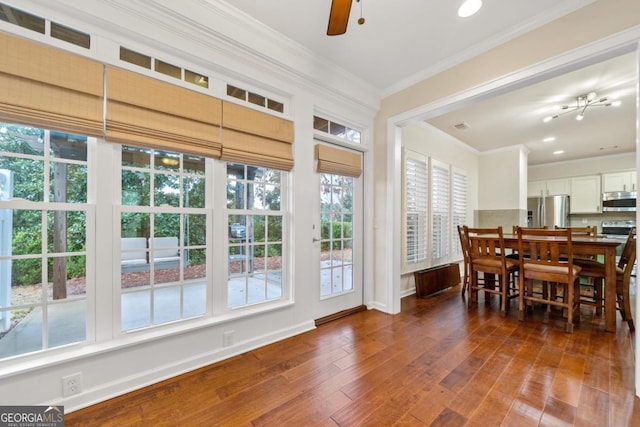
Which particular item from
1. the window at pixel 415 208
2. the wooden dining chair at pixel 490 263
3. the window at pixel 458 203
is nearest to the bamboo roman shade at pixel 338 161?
the window at pixel 415 208

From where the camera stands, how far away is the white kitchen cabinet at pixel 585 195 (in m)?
5.93

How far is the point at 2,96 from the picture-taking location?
1374 millimetres

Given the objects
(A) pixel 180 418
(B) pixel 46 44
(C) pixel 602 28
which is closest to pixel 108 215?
(B) pixel 46 44

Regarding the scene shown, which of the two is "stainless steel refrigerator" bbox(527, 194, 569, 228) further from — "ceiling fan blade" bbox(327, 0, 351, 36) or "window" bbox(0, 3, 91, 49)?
"window" bbox(0, 3, 91, 49)

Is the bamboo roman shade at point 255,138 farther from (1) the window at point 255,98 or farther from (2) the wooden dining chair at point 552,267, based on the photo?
(2) the wooden dining chair at point 552,267

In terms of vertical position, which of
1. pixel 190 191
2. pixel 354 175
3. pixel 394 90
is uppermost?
pixel 394 90

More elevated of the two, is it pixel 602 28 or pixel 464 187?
pixel 602 28

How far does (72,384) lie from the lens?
157 cm

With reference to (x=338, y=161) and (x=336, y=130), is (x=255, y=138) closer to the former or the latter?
(x=338, y=161)

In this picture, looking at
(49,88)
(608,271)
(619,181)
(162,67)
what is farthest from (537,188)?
(49,88)

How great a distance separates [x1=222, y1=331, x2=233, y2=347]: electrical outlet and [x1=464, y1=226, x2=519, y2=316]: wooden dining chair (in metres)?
3.02

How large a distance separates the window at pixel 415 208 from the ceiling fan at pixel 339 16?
8.30 ft

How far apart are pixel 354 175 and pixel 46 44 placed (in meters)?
2.69

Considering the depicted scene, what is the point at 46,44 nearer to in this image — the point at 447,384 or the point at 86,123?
the point at 86,123
